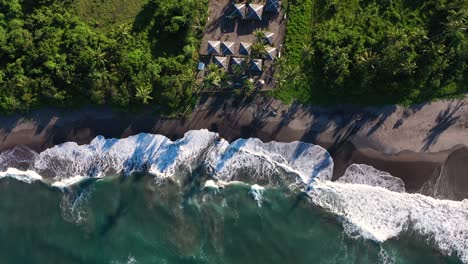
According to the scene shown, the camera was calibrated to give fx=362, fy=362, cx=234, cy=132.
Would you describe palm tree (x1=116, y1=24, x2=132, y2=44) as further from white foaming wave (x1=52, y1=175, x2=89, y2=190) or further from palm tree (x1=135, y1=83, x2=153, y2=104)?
white foaming wave (x1=52, y1=175, x2=89, y2=190)

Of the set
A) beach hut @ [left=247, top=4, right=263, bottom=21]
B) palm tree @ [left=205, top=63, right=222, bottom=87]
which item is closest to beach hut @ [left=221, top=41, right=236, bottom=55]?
palm tree @ [left=205, top=63, right=222, bottom=87]

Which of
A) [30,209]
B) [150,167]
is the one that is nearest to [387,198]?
[150,167]

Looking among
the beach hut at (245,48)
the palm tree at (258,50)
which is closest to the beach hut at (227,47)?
the beach hut at (245,48)

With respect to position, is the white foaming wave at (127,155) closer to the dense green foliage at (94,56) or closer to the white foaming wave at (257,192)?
the dense green foliage at (94,56)

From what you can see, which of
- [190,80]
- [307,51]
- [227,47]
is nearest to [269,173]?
[190,80]

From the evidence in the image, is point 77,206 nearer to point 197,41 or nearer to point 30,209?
point 30,209

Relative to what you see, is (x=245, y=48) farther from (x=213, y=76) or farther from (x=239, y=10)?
(x=213, y=76)

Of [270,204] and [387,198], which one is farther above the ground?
[387,198]
